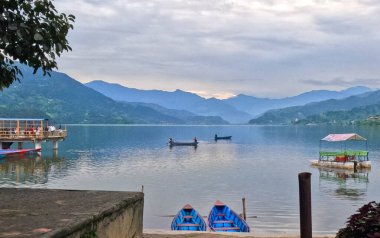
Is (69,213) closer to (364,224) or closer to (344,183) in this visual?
(364,224)

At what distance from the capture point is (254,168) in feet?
253

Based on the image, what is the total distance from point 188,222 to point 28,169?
4740cm

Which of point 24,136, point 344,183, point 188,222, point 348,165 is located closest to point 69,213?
point 188,222

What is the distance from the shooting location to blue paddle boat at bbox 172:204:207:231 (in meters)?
28.2

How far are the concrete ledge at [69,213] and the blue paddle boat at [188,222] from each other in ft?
58.4

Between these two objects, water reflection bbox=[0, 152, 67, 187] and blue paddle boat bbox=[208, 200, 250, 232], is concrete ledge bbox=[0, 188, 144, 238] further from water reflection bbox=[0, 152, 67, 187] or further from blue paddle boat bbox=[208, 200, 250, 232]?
water reflection bbox=[0, 152, 67, 187]

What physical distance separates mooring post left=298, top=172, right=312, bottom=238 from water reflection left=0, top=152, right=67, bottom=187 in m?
49.4

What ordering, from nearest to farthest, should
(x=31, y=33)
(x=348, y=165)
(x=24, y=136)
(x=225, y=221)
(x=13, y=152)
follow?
(x=31, y=33) < (x=225, y=221) < (x=348, y=165) < (x=13, y=152) < (x=24, y=136)

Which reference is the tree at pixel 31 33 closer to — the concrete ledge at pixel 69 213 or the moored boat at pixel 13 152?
the concrete ledge at pixel 69 213

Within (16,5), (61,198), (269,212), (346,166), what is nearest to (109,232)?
(61,198)

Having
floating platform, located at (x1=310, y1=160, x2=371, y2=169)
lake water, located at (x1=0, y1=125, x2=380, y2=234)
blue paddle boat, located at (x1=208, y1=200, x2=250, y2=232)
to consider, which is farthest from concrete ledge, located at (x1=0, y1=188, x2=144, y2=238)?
floating platform, located at (x1=310, y1=160, x2=371, y2=169)

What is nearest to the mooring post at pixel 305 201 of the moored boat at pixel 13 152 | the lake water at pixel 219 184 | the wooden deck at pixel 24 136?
the lake water at pixel 219 184

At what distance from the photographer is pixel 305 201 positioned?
9203 millimetres

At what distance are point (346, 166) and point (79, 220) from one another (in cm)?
6827
